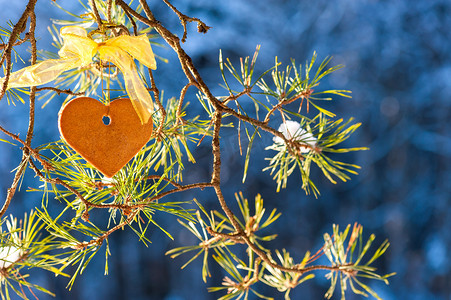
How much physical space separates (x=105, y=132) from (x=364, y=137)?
0.75 metres

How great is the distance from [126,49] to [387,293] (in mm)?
876

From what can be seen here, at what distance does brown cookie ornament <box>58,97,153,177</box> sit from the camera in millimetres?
331

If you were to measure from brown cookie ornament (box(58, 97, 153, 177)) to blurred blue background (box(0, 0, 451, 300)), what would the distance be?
1.93 feet

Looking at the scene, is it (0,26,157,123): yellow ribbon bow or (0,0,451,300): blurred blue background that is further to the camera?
(0,0,451,300): blurred blue background

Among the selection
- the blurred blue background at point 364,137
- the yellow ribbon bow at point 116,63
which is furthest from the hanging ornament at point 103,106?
the blurred blue background at point 364,137

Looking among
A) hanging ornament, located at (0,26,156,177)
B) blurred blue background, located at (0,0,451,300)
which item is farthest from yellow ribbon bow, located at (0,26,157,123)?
blurred blue background, located at (0,0,451,300)

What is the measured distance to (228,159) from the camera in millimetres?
929

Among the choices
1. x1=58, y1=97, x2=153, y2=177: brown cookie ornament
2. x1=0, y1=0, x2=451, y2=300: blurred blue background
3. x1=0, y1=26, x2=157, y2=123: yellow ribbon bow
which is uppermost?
x1=0, y1=0, x2=451, y2=300: blurred blue background

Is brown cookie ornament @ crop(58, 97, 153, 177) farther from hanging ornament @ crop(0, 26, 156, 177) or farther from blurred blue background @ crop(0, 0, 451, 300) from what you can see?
blurred blue background @ crop(0, 0, 451, 300)

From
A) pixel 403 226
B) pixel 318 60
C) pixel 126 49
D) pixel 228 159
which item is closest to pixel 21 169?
pixel 126 49

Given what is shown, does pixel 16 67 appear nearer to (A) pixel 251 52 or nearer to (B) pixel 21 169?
(A) pixel 251 52

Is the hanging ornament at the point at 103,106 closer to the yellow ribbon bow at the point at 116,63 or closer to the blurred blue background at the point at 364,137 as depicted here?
the yellow ribbon bow at the point at 116,63

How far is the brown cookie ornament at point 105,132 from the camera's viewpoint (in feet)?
1.09

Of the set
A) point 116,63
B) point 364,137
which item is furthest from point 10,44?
point 364,137
